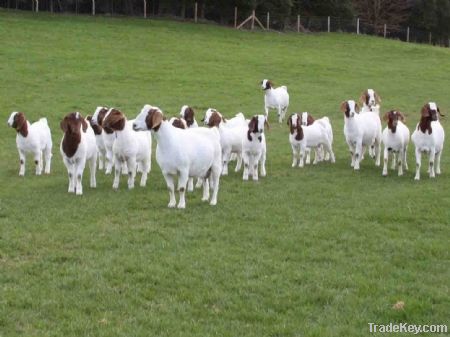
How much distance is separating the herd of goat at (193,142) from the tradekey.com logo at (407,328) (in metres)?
6.21

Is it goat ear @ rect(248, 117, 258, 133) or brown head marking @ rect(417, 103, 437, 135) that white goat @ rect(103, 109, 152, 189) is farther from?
brown head marking @ rect(417, 103, 437, 135)

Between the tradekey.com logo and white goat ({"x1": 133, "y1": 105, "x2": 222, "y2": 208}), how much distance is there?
6.19m

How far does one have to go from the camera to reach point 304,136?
19391 millimetres

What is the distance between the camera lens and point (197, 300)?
8891 mm

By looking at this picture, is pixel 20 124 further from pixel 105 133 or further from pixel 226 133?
pixel 226 133

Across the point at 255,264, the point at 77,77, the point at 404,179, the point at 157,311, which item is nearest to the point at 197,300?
the point at 157,311

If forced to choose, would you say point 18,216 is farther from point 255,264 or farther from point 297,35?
point 297,35

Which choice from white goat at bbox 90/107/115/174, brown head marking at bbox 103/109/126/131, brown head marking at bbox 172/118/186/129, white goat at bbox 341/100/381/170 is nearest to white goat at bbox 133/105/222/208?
brown head marking at bbox 103/109/126/131

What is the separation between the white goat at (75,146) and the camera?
15195 mm

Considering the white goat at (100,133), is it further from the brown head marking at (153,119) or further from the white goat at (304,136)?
the white goat at (304,136)

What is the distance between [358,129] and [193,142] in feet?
22.8

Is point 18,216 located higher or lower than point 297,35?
lower

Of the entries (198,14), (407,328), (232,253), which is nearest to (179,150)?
(232,253)

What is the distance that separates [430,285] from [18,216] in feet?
24.8
